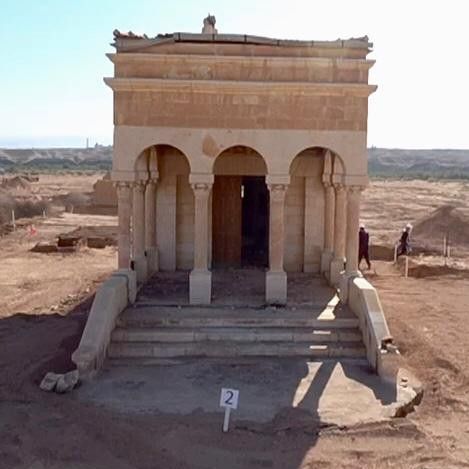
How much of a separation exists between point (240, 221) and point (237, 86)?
5155mm

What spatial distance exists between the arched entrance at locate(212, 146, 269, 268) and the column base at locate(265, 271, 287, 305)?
12.9 ft

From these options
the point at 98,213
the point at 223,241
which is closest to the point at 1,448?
the point at 223,241

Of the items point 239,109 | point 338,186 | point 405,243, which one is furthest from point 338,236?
point 405,243

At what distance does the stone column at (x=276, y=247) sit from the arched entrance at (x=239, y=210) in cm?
318

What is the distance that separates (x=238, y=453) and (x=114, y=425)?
6.23 feet

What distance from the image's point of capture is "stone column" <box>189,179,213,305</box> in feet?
46.8

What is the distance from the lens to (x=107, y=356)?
41.8ft

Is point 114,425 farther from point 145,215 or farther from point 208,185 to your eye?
point 145,215

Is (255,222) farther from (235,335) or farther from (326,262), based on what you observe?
(235,335)

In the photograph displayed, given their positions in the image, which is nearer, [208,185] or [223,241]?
[208,185]

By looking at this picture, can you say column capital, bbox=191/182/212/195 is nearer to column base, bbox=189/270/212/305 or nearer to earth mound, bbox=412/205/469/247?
column base, bbox=189/270/212/305

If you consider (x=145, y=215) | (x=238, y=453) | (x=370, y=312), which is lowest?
(x=238, y=453)

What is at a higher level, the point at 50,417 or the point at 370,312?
the point at 370,312

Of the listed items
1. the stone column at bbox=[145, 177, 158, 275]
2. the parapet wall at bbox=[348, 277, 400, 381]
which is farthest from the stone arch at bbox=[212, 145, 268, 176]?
the parapet wall at bbox=[348, 277, 400, 381]
